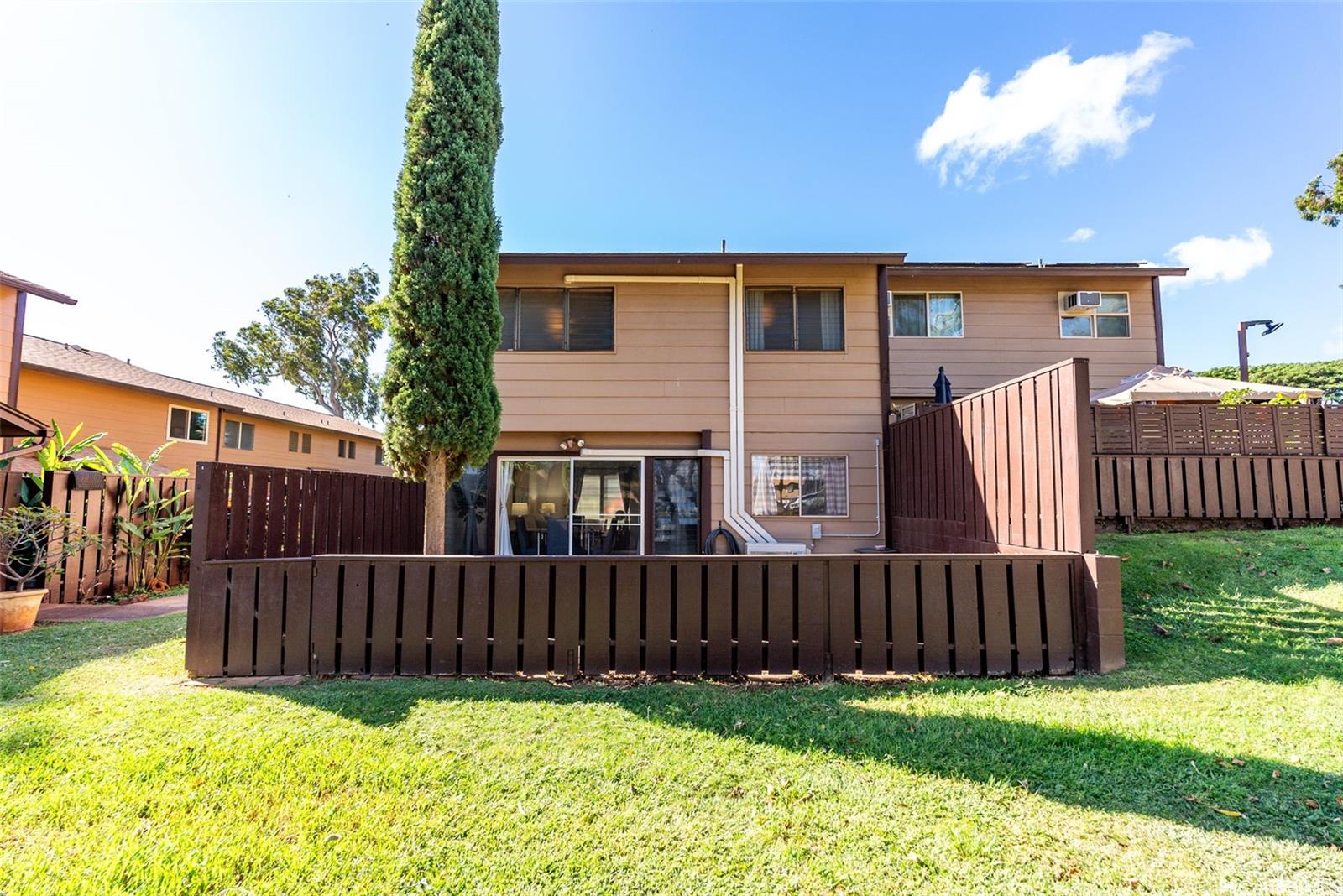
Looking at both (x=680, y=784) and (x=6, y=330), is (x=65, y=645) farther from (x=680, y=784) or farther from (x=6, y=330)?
(x=6, y=330)

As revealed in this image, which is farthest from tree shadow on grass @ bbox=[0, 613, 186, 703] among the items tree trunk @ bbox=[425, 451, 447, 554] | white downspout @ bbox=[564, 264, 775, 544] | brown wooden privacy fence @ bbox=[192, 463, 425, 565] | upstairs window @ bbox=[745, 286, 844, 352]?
upstairs window @ bbox=[745, 286, 844, 352]

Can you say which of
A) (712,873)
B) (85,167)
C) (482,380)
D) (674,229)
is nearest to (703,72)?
(674,229)

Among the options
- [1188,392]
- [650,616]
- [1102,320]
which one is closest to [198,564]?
[650,616]

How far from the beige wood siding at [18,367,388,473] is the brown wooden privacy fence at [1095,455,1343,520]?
18539 mm

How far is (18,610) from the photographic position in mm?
5484

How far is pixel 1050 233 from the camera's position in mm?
12961

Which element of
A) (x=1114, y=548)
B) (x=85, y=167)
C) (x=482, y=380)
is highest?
(x=85, y=167)

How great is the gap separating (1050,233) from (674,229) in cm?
885

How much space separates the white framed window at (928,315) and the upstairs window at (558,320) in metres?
6.09

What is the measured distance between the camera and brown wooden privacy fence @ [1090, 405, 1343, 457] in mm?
7828

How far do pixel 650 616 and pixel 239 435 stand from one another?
19.0 meters

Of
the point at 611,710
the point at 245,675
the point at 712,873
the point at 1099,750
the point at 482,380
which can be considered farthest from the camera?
the point at 482,380

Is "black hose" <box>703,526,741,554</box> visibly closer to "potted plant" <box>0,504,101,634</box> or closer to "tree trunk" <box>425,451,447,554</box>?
"tree trunk" <box>425,451,447,554</box>

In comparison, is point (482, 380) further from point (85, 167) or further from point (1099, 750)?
point (85, 167)
